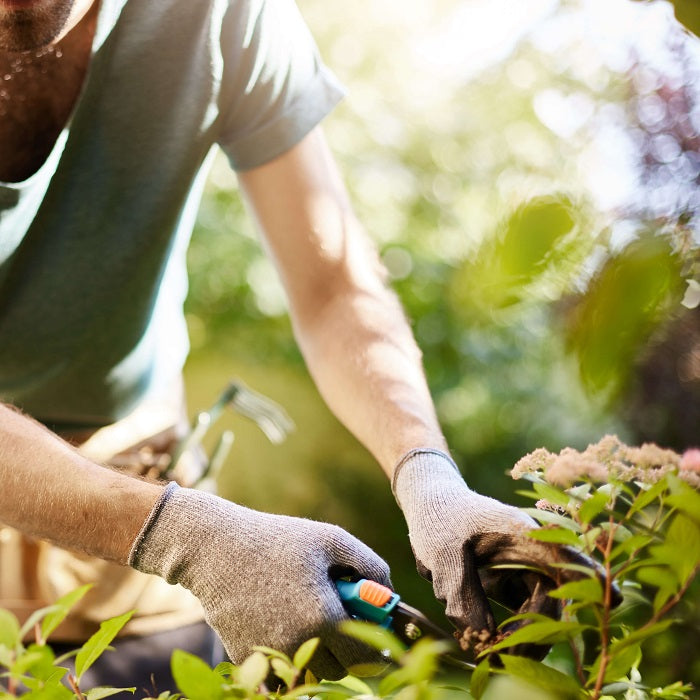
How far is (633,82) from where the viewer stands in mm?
1574

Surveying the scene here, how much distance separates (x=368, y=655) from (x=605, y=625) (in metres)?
0.28

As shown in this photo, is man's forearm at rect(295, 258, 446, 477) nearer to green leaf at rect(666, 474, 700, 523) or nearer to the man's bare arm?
the man's bare arm

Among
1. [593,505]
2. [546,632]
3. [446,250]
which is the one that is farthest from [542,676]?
[446,250]

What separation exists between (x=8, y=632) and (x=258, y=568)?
28 cm

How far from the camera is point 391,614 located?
0.82 meters

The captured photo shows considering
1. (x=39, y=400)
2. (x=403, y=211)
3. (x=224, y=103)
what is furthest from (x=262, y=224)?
(x=403, y=211)

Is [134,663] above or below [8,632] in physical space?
below

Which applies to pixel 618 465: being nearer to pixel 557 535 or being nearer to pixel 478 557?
pixel 557 535

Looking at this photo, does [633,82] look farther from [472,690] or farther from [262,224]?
[472,690]

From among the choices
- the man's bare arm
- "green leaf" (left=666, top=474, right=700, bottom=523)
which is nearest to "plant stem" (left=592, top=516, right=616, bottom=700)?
"green leaf" (left=666, top=474, right=700, bottom=523)

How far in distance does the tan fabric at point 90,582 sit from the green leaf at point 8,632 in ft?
2.58

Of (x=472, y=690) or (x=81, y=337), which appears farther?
(x=81, y=337)

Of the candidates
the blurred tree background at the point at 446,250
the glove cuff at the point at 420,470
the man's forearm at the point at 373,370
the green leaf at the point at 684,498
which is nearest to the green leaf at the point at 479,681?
the green leaf at the point at 684,498

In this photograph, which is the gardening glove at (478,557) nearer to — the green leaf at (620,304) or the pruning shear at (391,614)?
the pruning shear at (391,614)
